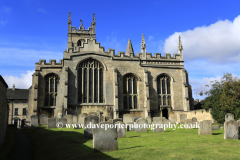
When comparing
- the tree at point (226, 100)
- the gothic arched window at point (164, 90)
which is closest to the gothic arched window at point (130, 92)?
the gothic arched window at point (164, 90)

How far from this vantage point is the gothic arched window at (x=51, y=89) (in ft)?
110

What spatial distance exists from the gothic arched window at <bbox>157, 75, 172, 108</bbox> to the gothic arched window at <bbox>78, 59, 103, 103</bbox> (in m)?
9.02

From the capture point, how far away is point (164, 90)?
3450cm

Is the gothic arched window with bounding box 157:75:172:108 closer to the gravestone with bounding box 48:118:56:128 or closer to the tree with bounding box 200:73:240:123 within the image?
the tree with bounding box 200:73:240:123

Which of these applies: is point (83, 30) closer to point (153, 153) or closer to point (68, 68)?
point (68, 68)

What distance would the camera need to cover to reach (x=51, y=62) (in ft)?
114

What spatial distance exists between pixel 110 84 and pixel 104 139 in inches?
859

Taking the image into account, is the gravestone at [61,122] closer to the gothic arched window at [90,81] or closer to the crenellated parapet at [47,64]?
the gothic arched window at [90,81]

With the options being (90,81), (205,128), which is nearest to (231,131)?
(205,128)

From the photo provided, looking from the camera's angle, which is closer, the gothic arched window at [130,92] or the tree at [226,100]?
the tree at [226,100]

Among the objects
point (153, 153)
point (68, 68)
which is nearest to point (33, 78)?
point (68, 68)

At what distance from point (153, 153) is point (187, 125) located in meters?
12.6

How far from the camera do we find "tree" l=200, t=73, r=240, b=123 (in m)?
24.1

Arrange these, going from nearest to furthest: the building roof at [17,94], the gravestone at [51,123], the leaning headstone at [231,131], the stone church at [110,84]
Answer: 1. the leaning headstone at [231,131]
2. the gravestone at [51,123]
3. the stone church at [110,84]
4. the building roof at [17,94]
